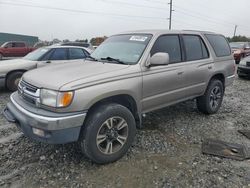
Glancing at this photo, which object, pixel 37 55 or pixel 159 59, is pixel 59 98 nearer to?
pixel 159 59

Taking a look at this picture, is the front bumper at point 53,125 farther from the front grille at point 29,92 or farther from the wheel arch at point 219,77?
the wheel arch at point 219,77

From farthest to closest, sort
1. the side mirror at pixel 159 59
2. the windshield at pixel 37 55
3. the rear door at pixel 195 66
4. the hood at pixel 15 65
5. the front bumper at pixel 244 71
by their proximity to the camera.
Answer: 1. the front bumper at pixel 244 71
2. the windshield at pixel 37 55
3. the hood at pixel 15 65
4. the rear door at pixel 195 66
5. the side mirror at pixel 159 59

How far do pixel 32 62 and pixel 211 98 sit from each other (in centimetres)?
544

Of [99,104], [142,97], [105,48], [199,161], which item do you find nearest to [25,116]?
[99,104]

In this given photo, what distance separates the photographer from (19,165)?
332 cm

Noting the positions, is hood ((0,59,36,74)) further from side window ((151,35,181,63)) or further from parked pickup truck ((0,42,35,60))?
parked pickup truck ((0,42,35,60))

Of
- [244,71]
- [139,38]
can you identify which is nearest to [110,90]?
[139,38]

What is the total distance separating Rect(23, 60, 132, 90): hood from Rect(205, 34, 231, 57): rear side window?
2702 millimetres

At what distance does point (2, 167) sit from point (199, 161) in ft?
9.07

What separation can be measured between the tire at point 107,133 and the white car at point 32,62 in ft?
15.9

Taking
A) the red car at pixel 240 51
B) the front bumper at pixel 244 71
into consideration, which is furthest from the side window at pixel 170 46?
the red car at pixel 240 51

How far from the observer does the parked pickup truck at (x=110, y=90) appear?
2867 mm

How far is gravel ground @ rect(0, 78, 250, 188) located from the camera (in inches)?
117

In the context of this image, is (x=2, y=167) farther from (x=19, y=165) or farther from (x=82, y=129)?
(x=82, y=129)
